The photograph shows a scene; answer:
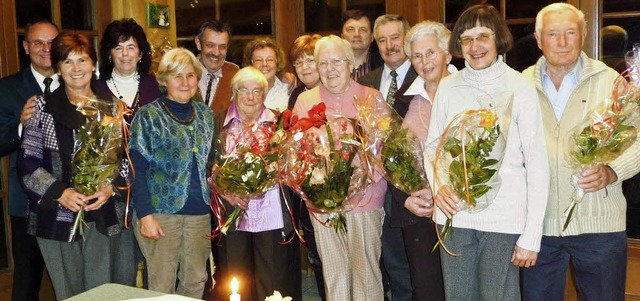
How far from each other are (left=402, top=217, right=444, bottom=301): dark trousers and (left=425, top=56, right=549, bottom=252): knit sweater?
381 millimetres

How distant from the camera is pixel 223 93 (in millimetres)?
4004

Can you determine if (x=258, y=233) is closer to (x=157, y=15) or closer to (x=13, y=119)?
(x=13, y=119)

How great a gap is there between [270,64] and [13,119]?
4.62 ft

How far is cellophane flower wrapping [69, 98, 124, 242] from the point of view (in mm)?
2975

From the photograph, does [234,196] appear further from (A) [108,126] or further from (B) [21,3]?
(B) [21,3]

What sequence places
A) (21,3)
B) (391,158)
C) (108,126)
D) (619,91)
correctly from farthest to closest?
1. (21,3)
2. (108,126)
3. (391,158)
4. (619,91)

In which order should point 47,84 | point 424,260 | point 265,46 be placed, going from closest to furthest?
1. point 424,260
2. point 47,84
3. point 265,46

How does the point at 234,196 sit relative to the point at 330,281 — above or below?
above

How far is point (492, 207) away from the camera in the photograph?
2.62 metres

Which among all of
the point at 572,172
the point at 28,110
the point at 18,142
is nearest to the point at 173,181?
the point at 28,110

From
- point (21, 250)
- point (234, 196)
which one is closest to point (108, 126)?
point (234, 196)

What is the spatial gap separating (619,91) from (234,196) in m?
1.68

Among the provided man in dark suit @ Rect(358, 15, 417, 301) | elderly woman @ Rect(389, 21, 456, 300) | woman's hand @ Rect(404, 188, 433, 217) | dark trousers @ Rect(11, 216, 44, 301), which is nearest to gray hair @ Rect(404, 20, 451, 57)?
elderly woman @ Rect(389, 21, 456, 300)

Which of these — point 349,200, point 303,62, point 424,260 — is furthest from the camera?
point 303,62
